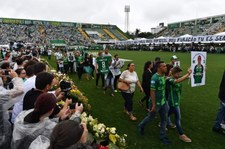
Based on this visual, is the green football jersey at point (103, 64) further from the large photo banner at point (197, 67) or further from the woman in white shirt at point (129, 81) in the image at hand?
the large photo banner at point (197, 67)

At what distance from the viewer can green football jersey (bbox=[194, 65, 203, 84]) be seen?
6.39 meters

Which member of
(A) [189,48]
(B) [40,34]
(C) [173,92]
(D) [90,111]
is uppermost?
(B) [40,34]

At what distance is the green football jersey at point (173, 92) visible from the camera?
576 cm

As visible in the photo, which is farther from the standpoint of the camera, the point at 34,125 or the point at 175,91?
the point at 175,91

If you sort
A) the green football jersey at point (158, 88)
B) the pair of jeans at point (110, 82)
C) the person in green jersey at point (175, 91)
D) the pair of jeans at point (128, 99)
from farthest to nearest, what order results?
the pair of jeans at point (110, 82), the pair of jeans at point (128, 99), the person in green jersey at point (175, 91), the green football jersey at point (158, 88)

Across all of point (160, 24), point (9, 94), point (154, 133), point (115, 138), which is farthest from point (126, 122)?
point (160, 24)

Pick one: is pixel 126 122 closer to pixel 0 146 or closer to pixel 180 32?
pixel 0 146

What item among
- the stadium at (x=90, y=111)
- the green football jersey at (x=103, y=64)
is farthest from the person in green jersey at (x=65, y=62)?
the green football jersey at (x=103, y=64)

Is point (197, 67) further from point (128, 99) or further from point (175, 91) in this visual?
point (128, 99)

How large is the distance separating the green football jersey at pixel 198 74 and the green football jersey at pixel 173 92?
866 millimetres

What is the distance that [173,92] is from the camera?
5816 millimetres

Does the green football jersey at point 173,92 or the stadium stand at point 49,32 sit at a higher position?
the stadium stand at point 49,32

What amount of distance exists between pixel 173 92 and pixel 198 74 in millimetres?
1136

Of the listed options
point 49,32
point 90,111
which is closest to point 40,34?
point 49,32
